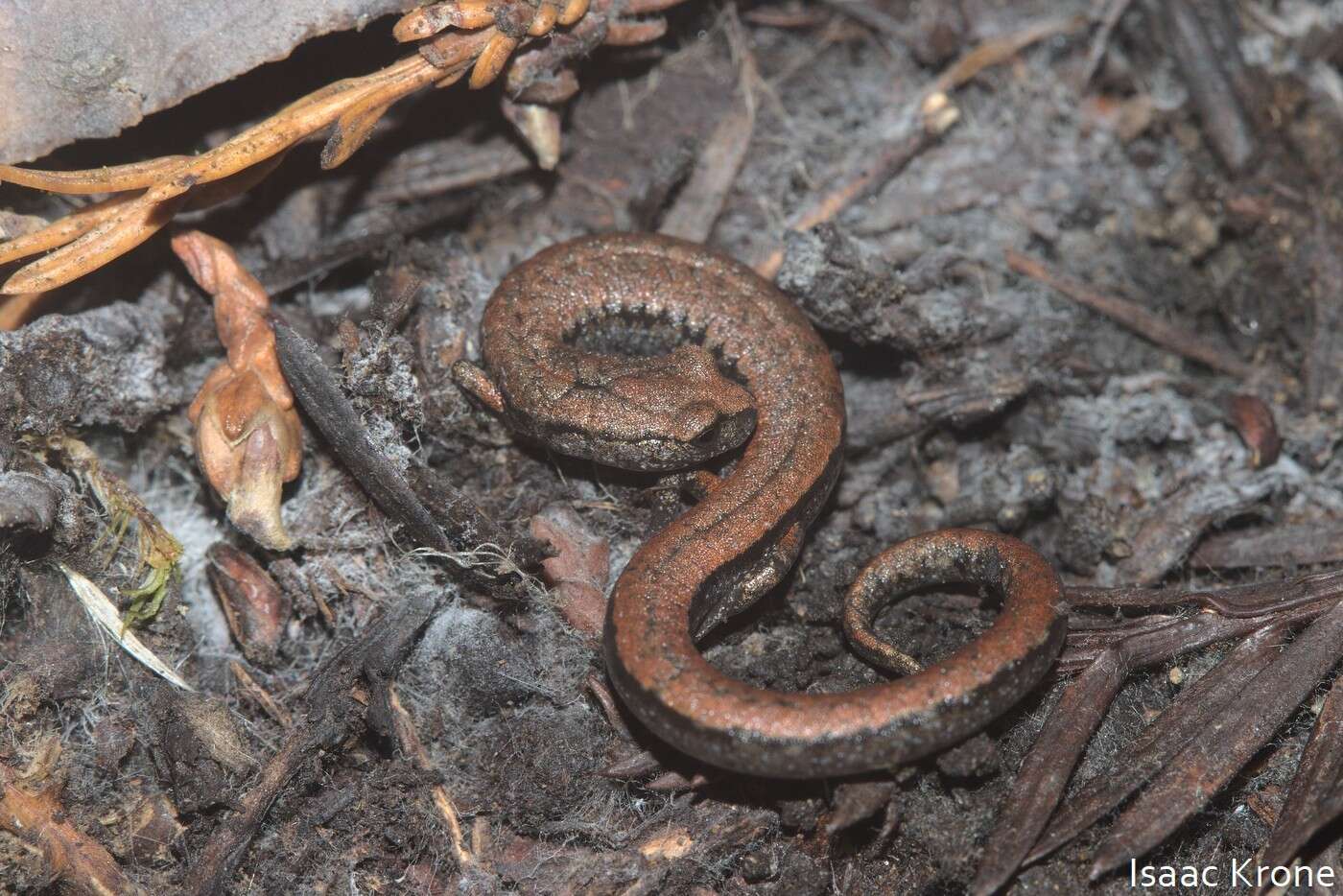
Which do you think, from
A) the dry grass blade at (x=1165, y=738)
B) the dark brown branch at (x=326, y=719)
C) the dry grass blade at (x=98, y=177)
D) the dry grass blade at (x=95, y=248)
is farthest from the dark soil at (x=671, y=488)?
the dry grass blade at (x=98, y=177)

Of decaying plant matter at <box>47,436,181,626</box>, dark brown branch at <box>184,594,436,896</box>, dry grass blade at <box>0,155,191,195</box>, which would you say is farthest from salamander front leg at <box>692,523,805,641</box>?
dry grass blade at <box>0,155,191,195</box>

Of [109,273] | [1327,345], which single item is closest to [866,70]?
[1327,345]

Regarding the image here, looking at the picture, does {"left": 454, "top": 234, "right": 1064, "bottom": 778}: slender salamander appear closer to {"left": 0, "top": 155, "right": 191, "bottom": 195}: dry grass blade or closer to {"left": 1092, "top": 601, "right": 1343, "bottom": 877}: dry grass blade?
{"left": 1092, "top": 601, "right": 1343, "bottom": 877}: dry grass blade

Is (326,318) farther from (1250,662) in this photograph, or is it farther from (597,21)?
(1250,662)

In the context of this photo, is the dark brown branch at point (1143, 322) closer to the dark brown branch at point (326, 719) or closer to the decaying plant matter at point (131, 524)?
the dark brown branch at point (326, 719)

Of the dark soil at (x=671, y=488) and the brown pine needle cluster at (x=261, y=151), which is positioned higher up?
the brown pine needle cluster at (x=261, y=151)

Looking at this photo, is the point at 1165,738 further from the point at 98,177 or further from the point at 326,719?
the point at 98,177

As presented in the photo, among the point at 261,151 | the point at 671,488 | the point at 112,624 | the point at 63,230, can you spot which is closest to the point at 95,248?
the point at 63,230
